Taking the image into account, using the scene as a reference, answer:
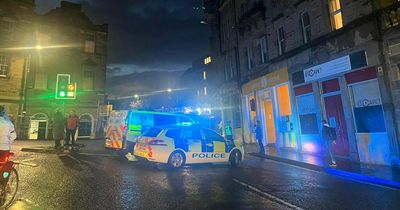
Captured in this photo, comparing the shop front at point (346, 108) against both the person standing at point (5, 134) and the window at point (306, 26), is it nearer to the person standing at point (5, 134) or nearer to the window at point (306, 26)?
the window at point (306, 26)

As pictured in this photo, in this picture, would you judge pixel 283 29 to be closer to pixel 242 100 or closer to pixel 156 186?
pixel 242 100

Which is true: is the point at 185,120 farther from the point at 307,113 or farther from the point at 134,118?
the point at 307,113

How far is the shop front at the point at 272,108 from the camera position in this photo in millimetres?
16516

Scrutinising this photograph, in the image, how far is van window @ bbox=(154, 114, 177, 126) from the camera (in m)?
13.1

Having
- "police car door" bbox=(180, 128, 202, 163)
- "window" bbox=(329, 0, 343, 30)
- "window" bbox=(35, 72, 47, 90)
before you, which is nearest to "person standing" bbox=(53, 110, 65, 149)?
"police car door" bbox=(180, 128, 202, 163)

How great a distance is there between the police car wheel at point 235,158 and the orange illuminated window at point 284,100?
21.8 ft

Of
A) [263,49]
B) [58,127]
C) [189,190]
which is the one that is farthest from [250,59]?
[189,190]

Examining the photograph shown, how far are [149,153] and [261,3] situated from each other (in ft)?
46.7

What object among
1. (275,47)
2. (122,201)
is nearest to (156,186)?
(122,201)

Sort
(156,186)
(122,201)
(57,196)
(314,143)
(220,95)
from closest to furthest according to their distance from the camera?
(122,201) < (57,196) < (156,186) < (314,143) < (220,95)

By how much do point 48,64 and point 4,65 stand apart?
3.97 m

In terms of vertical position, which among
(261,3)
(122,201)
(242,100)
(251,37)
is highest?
(261,3)

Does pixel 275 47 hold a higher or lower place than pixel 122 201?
higher

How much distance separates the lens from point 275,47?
1745 centimetres
